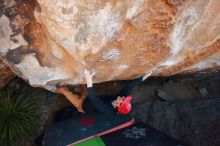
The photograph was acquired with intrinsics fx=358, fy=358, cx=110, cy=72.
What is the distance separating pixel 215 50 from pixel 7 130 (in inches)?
137

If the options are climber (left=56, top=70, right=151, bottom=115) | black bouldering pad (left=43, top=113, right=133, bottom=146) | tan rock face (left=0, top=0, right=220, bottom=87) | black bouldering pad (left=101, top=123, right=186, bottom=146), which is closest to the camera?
tan rock face (left=0, top=0, right=220, bottom=87)

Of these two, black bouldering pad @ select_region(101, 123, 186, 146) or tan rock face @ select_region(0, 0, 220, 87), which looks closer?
tan rock face @ select_region(0, 0, 220, 87)

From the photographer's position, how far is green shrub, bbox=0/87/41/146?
5703 millimetres

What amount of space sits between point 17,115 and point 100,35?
2.61 m

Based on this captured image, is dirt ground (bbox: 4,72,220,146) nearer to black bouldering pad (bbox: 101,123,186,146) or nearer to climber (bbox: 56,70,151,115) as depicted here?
climber (bbox: 56,70,151,115)

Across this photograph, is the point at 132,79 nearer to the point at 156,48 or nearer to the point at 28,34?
the point at 156,48

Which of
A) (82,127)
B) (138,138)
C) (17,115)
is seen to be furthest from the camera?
(17,115)

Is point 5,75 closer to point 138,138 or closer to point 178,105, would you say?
point 138,138

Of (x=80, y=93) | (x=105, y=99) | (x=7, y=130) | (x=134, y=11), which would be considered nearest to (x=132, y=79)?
(x=105, y=99)

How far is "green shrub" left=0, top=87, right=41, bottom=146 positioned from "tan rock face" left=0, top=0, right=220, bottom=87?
1.33 m

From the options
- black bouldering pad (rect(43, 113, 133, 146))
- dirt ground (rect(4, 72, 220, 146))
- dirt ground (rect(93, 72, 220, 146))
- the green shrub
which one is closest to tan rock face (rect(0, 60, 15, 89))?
the green shrub

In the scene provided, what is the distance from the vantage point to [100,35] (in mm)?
3793

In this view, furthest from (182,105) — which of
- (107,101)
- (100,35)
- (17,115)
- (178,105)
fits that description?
(100,35)

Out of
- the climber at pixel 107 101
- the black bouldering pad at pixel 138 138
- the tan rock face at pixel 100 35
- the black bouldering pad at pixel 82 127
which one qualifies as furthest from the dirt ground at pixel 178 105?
the tan rock face at pixel 100 35
